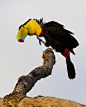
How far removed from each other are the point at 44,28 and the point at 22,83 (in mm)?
2249

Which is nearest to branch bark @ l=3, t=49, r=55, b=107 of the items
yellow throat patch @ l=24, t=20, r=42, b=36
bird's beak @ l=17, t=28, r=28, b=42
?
bird's beak @ l=17, t=28, r=28, b=42

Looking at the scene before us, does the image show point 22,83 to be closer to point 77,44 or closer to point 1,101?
point 1,101

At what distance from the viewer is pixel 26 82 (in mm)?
2598

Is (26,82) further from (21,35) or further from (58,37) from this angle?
(58,37)

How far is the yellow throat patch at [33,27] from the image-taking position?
4.17 meters

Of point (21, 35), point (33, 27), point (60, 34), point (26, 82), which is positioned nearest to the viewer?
point (26, 82)

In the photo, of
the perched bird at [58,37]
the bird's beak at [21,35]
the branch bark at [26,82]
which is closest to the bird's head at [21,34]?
the bird's beak at [21,35]

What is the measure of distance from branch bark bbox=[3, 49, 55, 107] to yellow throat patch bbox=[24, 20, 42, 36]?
2.68ft

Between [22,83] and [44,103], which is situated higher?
[22,83]

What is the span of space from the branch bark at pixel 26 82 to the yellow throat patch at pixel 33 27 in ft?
2.68

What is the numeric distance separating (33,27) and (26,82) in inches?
77.0

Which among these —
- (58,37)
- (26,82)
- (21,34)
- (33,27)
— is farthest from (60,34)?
(26,82)

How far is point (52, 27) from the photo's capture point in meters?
4.50

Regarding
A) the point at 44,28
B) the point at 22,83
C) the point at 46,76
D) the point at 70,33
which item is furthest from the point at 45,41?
the point at 22,83
